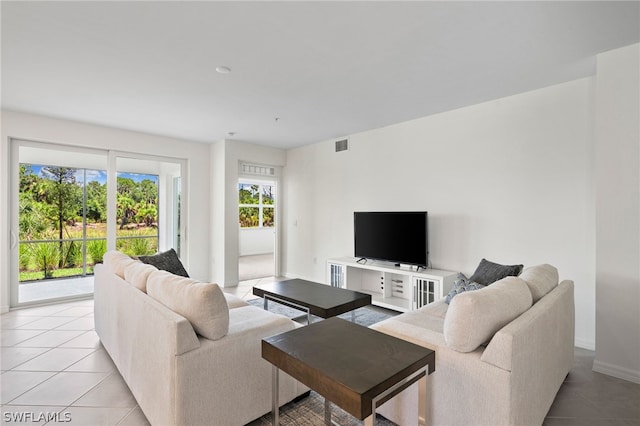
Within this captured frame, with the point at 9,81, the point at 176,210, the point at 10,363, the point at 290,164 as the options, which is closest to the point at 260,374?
the point at 10,363

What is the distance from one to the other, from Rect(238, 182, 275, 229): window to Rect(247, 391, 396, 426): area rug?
696cm

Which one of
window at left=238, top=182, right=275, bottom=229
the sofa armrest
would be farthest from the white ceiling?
window at left=238, top=182, right=275, bottom=229

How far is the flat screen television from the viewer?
3918 millimetres

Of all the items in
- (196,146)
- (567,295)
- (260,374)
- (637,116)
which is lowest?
(260,374)

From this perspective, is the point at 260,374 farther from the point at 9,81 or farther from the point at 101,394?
the point at 9,81

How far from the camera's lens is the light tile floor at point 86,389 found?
6.43 ft

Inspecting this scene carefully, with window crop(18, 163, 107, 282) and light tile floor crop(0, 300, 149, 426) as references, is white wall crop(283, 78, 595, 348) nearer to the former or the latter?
light tile floor crop(0, 300, 149, 426)

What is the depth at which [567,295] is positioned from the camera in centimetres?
224

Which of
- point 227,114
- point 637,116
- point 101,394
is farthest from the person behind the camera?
point 227,114

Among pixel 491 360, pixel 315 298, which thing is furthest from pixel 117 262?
pixel 491 360

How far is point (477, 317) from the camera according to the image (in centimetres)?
154

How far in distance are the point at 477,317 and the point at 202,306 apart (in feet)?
4.67

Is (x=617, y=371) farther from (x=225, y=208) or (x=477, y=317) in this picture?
(x=225, y=208)

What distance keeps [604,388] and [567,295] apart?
2.52 feet
